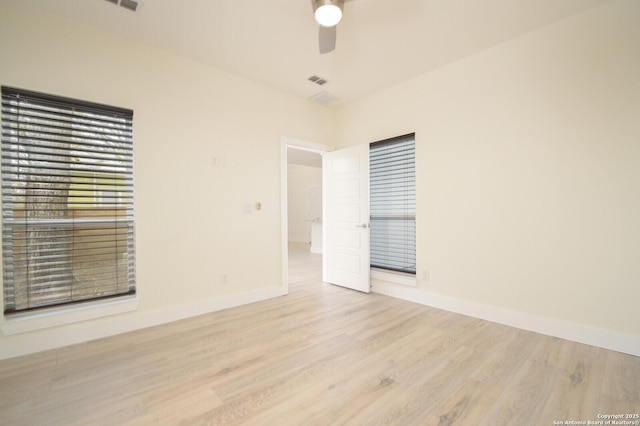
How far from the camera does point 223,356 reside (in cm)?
222

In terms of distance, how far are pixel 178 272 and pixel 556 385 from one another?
340 centimetres

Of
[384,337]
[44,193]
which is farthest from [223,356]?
[44,193]

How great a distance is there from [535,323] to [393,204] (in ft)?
6.60

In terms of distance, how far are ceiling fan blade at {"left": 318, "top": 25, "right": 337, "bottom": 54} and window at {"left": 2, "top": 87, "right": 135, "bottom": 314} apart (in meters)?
2.02

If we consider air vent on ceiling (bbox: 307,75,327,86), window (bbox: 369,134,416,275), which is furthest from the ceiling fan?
window (bbox: 369,134,416,275)

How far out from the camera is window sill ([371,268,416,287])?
141 inches

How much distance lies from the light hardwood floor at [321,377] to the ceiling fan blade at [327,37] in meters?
2.55

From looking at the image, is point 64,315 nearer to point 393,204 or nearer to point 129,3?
point 129,3

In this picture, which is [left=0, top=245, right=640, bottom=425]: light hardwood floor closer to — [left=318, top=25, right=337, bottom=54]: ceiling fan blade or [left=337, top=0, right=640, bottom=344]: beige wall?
[left=337, top=0, right=640, bottom=344]: beige wall

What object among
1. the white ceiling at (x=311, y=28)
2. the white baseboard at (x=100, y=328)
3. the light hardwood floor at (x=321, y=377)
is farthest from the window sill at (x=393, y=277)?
the white ceiling at (x=311, y=28)

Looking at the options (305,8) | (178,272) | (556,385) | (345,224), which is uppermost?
(305,8)

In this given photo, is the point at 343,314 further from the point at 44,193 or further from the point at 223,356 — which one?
the point at 44,193

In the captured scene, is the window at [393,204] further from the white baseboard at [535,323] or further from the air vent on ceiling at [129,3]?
the air vent on ceiling at [129,3]

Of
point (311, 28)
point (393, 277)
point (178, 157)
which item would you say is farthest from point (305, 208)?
point (311, 28)
